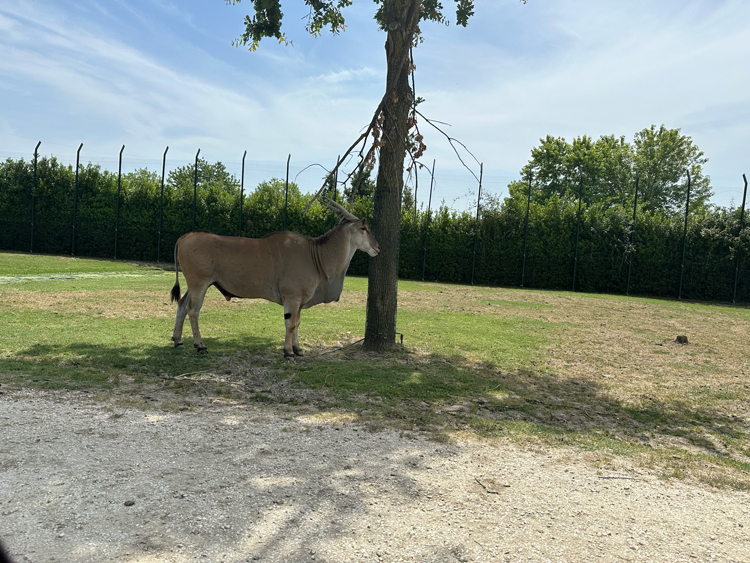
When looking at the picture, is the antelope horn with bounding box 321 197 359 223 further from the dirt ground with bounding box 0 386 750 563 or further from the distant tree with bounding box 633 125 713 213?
the distant tree with bounding box 633 125 713 213

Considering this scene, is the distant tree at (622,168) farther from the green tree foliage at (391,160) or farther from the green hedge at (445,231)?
the green tree foliage at (391,160)

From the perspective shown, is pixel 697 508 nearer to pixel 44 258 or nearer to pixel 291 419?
pixel 291 419

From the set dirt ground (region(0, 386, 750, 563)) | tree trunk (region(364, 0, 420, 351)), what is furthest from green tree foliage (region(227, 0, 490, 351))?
dirt ground (region(0, 386, 750, 563))

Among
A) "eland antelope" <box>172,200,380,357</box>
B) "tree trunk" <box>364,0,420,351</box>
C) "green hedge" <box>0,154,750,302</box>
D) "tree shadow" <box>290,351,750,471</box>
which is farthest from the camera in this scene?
"green hedge" <box>0,154,750,302</box>

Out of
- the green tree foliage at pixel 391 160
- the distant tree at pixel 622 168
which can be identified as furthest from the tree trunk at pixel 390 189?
the distant tree at pixel 622 168

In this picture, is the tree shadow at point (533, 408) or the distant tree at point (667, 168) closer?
the tree shadow at point (533, 408)

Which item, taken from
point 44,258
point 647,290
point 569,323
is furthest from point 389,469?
point 44,258

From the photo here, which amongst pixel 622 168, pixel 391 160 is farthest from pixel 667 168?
pixel 391 160

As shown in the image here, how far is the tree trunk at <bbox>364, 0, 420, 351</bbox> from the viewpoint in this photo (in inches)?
365

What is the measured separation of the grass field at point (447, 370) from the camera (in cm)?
563

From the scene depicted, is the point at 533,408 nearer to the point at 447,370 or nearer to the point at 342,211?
the point at 447,370

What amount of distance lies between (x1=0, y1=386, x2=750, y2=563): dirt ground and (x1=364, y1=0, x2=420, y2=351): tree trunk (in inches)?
162

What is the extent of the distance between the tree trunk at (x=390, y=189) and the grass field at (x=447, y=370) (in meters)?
0.58

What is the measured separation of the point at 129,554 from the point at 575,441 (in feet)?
12.8
